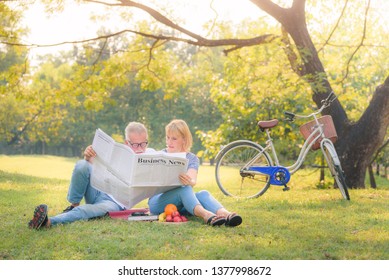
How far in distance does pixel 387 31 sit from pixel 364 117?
390 cm

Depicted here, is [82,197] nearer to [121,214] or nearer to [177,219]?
[121,214]

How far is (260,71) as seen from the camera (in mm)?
9188

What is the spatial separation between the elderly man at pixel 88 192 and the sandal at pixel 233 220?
92 centimetres

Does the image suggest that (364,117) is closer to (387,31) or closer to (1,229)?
(387,31)

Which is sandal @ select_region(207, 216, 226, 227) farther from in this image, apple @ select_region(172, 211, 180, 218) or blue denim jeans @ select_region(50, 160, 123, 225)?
blue denim jeans @ select_region(50, 160, 123, 225)

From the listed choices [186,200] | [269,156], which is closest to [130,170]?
[186,200]

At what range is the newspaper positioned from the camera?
4059mm

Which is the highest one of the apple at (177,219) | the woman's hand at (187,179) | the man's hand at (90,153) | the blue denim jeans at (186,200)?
the man's hand at (90,153)

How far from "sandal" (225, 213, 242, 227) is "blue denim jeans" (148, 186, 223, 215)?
0.21 metres

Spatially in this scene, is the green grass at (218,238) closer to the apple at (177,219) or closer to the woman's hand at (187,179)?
the apple at (177,219)

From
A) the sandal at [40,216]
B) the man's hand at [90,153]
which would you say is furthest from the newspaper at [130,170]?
the sandal at [40,216]

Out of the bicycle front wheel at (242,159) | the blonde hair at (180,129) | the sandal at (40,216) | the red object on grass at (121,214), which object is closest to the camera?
the sandal at (40,216)

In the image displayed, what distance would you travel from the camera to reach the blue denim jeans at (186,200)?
14.4ft
